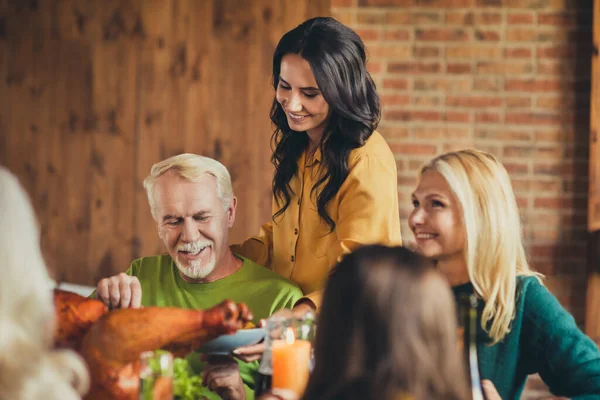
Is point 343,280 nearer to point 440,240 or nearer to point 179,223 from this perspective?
point 440,240

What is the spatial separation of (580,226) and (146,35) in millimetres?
2221

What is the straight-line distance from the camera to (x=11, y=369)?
1022 mm

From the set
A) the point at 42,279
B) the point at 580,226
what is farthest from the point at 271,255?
the point at 580,226

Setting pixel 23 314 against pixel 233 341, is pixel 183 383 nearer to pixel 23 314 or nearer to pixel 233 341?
pixel 233 341

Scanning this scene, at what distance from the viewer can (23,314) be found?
1.05m

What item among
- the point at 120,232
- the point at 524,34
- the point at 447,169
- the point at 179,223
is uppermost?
the point at 524,34

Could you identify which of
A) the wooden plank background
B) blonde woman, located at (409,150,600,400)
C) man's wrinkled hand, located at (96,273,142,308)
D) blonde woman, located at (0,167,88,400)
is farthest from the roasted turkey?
the wooden plank background

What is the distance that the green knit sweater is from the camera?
5.23ft

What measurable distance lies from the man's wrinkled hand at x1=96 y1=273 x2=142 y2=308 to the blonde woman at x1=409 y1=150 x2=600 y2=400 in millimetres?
615

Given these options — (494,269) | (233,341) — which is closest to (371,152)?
(494,269)

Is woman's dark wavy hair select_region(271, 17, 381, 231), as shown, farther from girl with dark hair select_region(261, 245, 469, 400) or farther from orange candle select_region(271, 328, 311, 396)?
girl with dark hair select_region(261, 245, 469, 400)

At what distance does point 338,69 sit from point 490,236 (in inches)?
27.6

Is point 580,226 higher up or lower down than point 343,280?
lower down

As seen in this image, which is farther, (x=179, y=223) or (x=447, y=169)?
(x=179, y=223)
